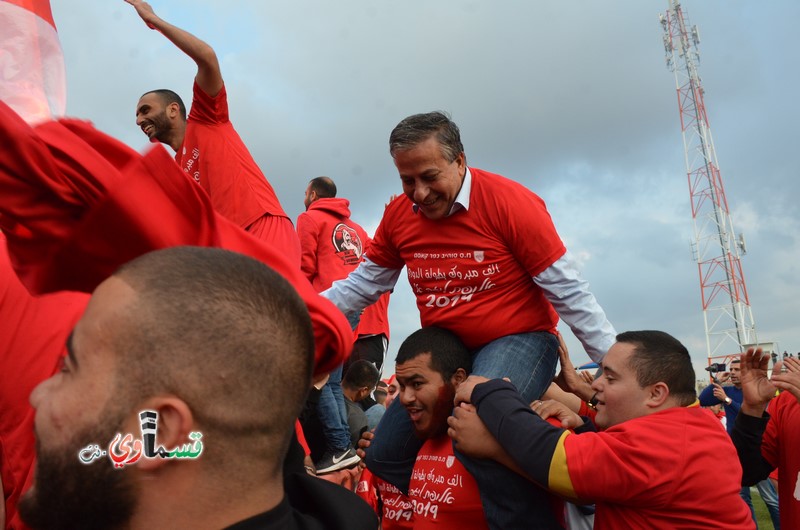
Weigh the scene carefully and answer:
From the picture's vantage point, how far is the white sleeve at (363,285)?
13.6 feet

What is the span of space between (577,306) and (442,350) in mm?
692

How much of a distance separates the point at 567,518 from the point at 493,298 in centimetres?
106

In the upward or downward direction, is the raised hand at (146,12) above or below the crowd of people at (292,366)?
above

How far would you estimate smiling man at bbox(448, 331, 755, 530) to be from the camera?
282 cm

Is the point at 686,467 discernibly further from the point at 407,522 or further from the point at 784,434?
the point at 784,434

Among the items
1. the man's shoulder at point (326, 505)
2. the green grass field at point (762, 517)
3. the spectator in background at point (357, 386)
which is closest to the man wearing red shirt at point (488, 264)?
the man's shoulder at point (326, 505)

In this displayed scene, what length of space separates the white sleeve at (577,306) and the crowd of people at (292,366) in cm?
1

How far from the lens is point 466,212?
3.54 m

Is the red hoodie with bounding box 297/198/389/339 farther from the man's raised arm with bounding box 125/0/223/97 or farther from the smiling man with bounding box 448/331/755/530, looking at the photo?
the smiling man with bounding box 448/331/755/530

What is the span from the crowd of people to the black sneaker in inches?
0.9

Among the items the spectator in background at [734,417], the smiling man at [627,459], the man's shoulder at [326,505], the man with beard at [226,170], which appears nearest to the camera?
the man's shoulder at [326,505]

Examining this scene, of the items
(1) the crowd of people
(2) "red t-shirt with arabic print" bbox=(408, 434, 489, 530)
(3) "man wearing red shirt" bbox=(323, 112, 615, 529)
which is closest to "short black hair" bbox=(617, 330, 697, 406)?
(1) the crowd of people

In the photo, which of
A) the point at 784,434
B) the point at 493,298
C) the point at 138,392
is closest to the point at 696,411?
the point at 493,298

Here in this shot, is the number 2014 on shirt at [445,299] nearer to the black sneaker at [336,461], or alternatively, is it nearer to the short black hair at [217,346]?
the black sneaker at [336,461]
